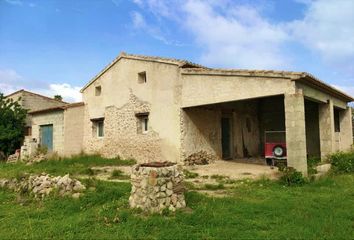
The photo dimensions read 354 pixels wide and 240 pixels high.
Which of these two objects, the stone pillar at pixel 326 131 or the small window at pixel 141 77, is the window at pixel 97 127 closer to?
the small window at pixel 141 77

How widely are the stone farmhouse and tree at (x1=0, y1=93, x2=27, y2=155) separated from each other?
1.31m

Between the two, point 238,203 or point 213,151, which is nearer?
point 238,203

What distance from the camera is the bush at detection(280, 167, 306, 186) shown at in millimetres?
8547

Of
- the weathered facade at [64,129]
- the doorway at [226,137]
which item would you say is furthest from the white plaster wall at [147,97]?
the doorway at [226,137]

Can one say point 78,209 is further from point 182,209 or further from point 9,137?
point 9,137

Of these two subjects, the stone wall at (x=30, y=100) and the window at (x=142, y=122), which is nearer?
the window at (x=142, y=122)

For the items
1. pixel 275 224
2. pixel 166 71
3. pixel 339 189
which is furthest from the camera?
pixel 166 71

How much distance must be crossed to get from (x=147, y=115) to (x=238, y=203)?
8632 mm

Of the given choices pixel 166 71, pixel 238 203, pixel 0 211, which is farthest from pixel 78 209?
pixel 166 71

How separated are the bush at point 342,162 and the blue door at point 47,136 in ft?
48.7

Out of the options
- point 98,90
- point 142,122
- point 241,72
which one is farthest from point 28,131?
point 241,72

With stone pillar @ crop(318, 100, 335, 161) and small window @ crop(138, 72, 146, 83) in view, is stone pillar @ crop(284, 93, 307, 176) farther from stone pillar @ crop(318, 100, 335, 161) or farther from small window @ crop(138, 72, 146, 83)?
small window @ crop(138, 72, 146, 83)

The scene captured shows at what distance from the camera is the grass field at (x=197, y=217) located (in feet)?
16.1

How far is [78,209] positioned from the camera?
656 centimetres
